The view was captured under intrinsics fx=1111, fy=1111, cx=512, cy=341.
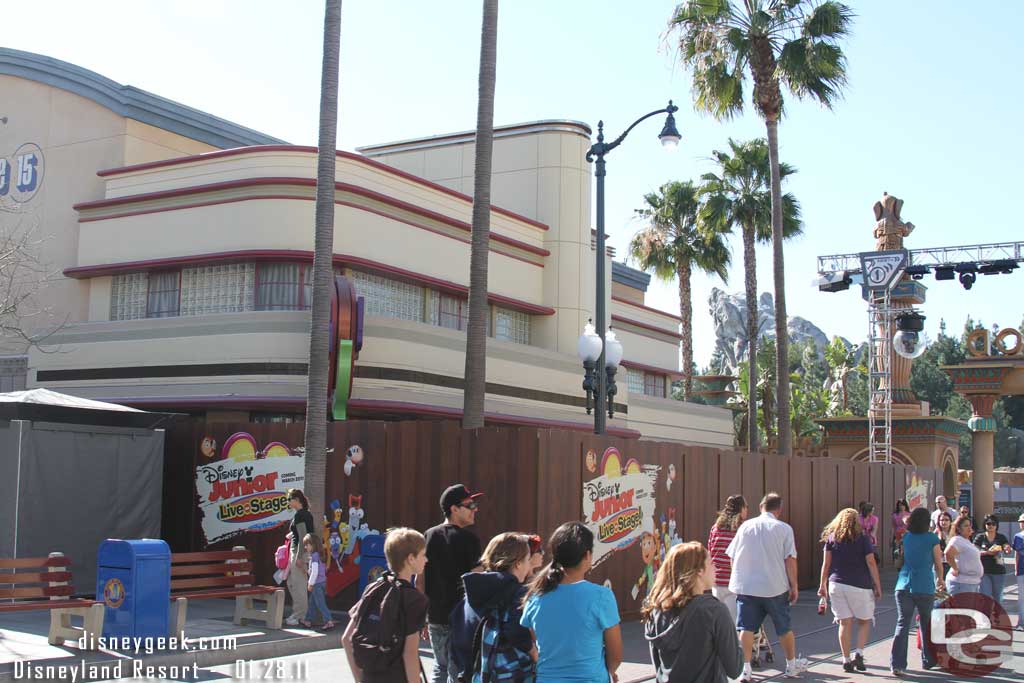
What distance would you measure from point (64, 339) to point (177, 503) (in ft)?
→ 20.4

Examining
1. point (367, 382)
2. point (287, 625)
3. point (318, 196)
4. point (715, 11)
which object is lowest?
point (287, 625)

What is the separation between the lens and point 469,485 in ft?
45.7

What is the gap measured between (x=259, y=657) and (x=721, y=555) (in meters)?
5.14

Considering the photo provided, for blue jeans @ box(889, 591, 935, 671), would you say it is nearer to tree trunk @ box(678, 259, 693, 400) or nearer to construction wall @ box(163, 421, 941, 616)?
construction wall @ box(163, 421, 941, 616)

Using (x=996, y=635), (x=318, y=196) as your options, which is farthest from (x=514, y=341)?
(x=996, y=635)

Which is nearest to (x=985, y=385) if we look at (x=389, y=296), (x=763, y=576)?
(x=389, y=296)

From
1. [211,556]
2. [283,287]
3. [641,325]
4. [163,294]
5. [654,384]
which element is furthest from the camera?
[654,384]

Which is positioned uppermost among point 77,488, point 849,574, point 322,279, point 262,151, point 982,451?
point 262,151

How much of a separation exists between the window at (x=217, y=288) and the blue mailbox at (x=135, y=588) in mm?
9568

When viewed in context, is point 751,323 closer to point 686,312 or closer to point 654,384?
point 654,384

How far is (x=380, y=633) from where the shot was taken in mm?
6074

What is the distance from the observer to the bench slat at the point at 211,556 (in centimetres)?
1310

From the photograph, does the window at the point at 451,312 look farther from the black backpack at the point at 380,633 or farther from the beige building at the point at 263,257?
the black backpack at the point at 380,633

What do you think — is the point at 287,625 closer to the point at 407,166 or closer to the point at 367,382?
the point at 367,382
